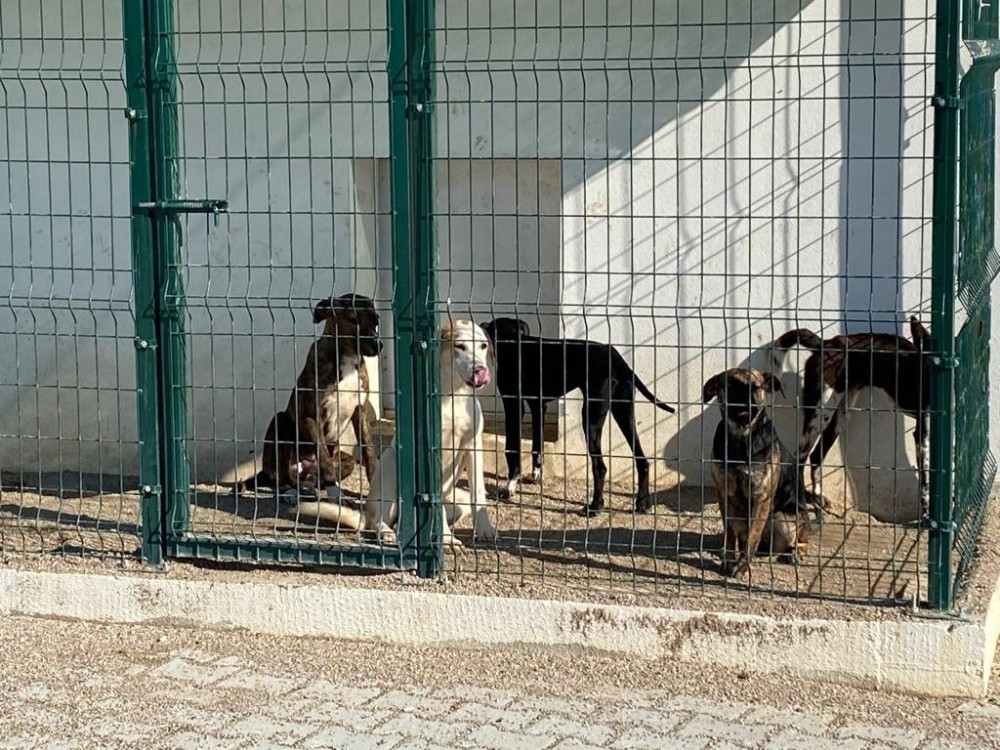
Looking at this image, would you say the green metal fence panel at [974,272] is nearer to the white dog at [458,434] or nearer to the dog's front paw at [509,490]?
the white dog at [458,434]

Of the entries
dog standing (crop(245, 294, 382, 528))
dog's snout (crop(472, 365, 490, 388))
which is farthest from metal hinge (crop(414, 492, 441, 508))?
dog standing (crop(245, 294, 382, 528))

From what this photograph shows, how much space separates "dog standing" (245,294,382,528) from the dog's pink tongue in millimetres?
895

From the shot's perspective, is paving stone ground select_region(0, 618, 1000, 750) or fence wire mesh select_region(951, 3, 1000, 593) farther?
fence wire mesh select_region(951, 3, 1000, 593)

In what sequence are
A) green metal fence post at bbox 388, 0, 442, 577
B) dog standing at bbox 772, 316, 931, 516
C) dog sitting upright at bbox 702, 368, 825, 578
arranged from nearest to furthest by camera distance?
green metal fence post at bbox 388, 0, 442, 577
dog sitting upright at bbox 702, 368, 825, 578
dog standing at bbox 772, 316, 931, 516

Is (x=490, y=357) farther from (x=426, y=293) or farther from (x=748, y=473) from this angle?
(x=748, y=473)

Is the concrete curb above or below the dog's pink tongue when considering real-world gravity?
below

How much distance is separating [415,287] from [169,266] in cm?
112

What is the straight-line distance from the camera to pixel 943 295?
5.91m

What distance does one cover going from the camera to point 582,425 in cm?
938

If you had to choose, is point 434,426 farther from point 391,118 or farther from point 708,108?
point 708,108

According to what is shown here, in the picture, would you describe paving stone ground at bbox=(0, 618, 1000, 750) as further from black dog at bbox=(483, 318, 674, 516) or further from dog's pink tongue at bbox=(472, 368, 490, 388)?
black dog at bbox=(483, 318, 674, 516)

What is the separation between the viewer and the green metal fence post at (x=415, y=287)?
641 centimetres

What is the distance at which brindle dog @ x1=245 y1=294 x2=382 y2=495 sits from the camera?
8492mm

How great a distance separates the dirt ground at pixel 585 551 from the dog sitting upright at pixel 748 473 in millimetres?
129
